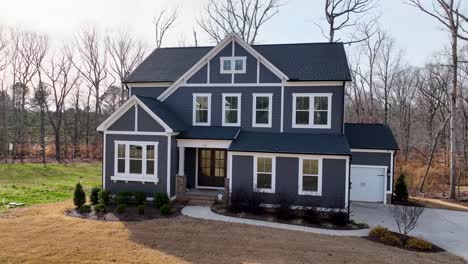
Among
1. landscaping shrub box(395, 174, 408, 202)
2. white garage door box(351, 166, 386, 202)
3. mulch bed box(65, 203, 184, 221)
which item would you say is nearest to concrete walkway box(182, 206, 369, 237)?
mulch bed box(65, 203, 184, 221)

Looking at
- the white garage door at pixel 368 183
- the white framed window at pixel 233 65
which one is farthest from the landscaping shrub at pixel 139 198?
the white garage door at pixel 368 183

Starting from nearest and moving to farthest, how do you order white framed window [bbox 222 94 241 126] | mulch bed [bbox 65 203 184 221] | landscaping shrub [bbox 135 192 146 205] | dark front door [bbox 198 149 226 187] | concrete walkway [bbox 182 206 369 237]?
concrete walkway [bbox 182 206 369 237]
mulch bed [bbox 65 203 184 221]
landscaping shrub [bbox 135 192 146 205]
white framed window [bbox 222 94 241 126]
dark front door [bbox 198 149 226 187]

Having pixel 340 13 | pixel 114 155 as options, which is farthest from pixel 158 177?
pixel 340 13

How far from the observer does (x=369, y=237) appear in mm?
11750

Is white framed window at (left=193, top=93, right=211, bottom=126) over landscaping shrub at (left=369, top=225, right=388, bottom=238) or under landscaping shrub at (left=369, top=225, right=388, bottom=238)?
over

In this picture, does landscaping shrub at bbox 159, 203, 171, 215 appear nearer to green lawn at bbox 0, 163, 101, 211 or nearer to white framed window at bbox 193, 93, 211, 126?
white framed window at bbox 193, 93, 211, 126

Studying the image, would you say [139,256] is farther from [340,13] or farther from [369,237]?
[340,13]

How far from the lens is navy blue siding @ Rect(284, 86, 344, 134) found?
16328mm

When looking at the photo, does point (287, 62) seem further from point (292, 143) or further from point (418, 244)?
point (418, 244)

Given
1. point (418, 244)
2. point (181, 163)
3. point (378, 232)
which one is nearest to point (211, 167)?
point (181, 163)

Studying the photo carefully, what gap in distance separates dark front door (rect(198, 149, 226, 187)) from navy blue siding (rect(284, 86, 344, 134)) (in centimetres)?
391

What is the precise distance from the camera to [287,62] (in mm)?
18109

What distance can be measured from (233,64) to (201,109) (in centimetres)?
297

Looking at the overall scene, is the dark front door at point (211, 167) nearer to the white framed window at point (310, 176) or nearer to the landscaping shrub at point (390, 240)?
the white framed window at point (310, 176)
